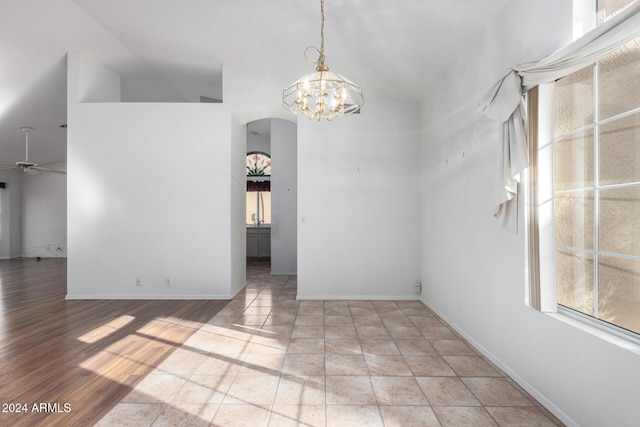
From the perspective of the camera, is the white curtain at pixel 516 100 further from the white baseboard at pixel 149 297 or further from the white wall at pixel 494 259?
the white baseboard at pixel 149 297

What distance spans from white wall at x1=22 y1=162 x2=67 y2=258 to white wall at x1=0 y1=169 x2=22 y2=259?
12 cm

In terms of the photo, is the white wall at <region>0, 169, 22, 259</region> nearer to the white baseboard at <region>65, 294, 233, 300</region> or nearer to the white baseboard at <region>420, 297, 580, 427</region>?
the white baseboard at <region>65, 294, 233, 300</region>

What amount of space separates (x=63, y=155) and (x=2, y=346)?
8.01 metres

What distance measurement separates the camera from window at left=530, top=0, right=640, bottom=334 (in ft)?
5.76

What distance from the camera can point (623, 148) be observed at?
1800 millimetres

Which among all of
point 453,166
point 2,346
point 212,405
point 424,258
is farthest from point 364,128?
point 2,346

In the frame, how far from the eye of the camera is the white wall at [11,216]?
9.72m

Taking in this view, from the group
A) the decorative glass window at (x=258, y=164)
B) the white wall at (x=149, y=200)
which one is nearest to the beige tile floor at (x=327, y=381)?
the white wall at (x=149, y=200)

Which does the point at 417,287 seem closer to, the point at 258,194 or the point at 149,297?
the point at 149,297

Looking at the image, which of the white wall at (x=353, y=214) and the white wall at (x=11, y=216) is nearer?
the white wall at (x=353, y=214)

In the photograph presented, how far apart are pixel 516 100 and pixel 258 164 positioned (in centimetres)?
869

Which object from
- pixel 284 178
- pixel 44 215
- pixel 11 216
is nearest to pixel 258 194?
pixel 284 178

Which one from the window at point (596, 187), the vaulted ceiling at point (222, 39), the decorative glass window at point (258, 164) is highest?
the vaulted ceiling at point (222, 39)

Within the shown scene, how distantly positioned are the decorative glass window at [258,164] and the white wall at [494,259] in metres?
6.27
